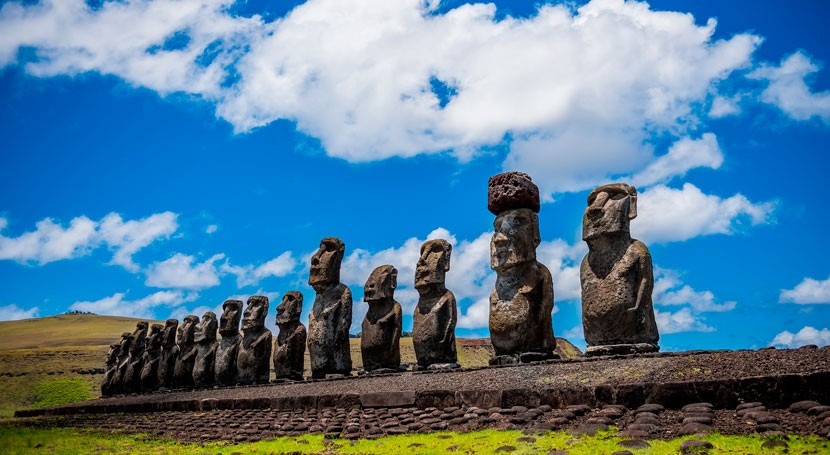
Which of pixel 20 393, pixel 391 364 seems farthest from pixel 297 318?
pixel 20 393

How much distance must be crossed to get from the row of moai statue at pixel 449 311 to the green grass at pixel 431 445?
16.9 ft

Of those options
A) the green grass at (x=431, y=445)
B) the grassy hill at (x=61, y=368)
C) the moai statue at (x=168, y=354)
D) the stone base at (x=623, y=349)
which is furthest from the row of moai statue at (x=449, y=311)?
the grassy hill at (x=61, y=368)

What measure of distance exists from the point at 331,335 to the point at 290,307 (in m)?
2.34

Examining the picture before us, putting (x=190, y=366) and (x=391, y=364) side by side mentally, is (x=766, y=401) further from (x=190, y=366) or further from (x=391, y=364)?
(x=190, y=366)

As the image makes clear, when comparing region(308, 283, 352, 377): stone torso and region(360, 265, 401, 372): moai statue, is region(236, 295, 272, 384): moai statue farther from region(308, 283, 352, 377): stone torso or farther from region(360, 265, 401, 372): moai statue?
region(360, 265, 401, 372): moai statue

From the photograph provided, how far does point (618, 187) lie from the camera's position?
13.8 meters

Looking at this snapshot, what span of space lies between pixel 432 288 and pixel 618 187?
5229 millimetres

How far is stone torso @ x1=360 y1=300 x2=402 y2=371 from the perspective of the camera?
17.6 m

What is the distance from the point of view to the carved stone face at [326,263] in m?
20.1

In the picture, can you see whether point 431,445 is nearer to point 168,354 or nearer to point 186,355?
point 186,355

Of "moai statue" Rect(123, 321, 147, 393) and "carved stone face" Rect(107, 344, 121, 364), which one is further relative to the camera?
"carved stone face" Rect(107, 344, 121, 364)

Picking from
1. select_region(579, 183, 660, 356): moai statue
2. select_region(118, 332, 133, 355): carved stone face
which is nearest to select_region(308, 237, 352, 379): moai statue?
select_region(579, 183, 660, 356): moai statue

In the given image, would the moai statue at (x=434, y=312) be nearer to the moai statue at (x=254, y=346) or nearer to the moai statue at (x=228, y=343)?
the moai statue at (x=254, y=346)

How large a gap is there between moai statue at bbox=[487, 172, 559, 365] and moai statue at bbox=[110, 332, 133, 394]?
65.7 feet
